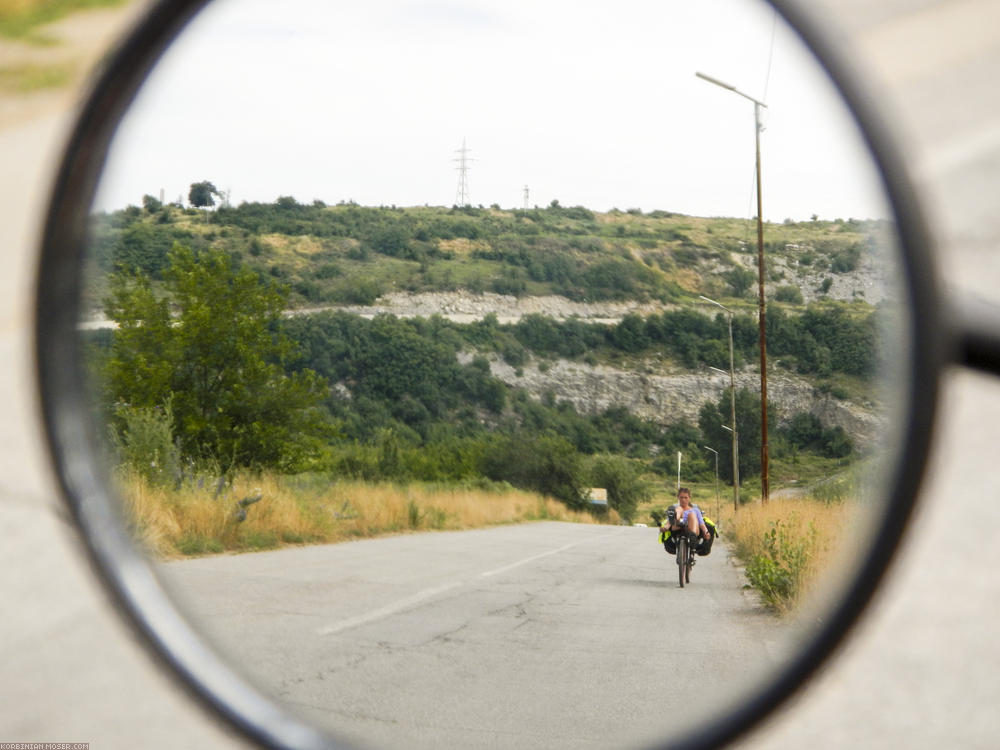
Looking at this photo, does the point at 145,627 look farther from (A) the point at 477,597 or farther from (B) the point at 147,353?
(A) the point at 477,597

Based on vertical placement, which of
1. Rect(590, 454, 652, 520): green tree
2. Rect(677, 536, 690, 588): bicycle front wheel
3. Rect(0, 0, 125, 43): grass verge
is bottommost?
Rect(677, 536, 690, 588): bicycle front wheel

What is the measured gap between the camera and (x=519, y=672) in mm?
2449

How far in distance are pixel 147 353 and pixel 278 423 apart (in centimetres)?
27

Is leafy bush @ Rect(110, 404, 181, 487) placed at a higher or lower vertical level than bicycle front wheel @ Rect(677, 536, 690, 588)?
higher

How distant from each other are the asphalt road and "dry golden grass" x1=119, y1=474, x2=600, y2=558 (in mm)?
75

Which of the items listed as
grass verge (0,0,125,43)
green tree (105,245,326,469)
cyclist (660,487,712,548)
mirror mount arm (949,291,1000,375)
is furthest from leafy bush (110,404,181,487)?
grass verge (0,0,125,43)

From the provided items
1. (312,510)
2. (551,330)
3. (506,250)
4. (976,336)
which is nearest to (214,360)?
(312,510)

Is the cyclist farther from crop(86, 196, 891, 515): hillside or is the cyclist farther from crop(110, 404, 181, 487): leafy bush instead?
crop(110, 404, 181, 487): leafy bush

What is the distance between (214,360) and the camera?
76.9 inches

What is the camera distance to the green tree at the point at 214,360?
176 centimetres

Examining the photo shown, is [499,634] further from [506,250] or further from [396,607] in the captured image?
[506,250]

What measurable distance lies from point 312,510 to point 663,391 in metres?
0.78

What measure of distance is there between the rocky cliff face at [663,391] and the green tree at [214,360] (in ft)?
1.35

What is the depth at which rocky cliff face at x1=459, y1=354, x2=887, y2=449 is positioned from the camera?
1.20m
